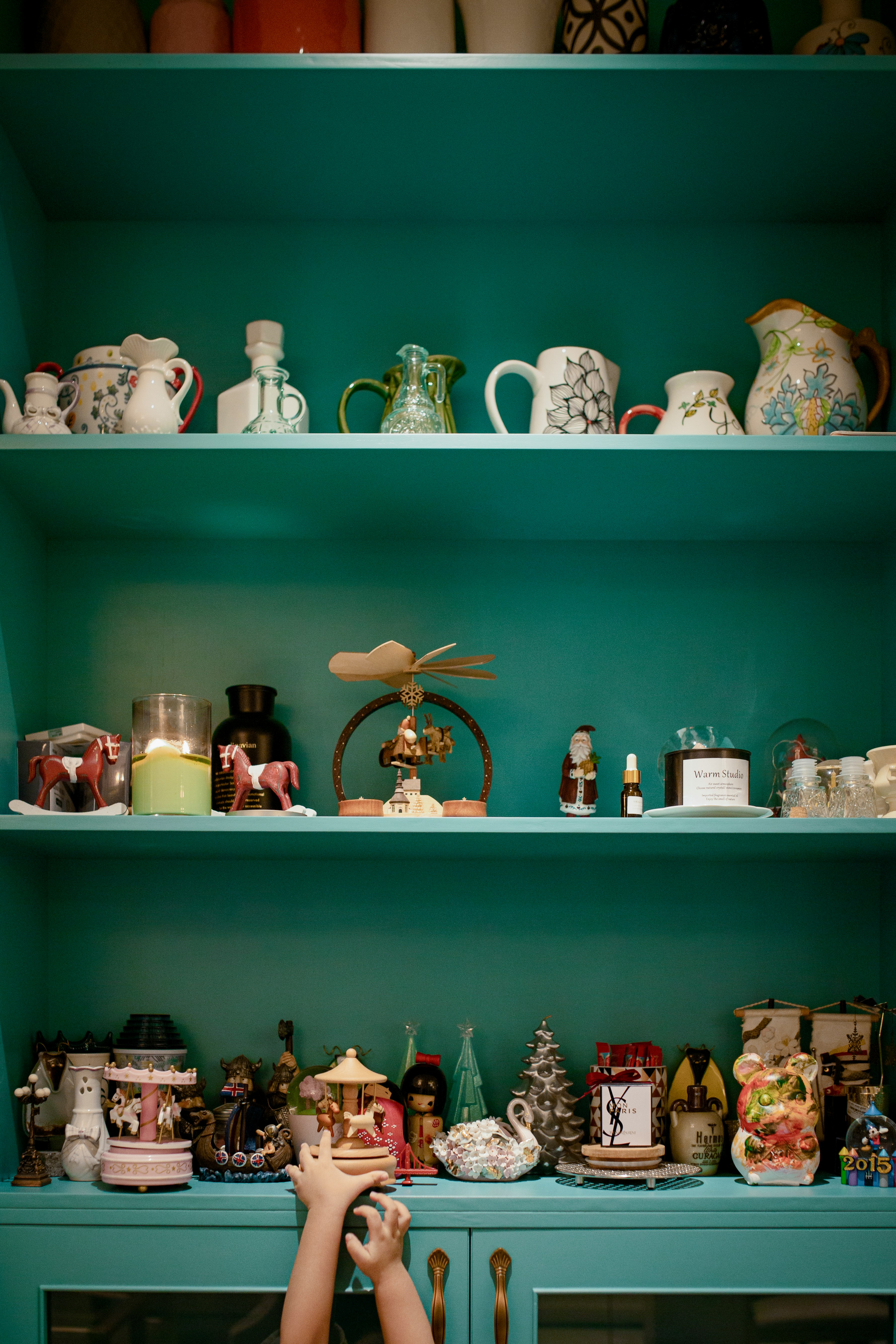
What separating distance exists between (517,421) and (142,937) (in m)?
1.07

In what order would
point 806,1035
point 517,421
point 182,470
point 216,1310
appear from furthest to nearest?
point 517,421, point 806,1035, point 182,470, point 216,1310

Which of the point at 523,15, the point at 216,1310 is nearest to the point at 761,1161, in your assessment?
the point at 216,1310

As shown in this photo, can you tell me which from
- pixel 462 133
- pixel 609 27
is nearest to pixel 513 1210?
pixel 462 133

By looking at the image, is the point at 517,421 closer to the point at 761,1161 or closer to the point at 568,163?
the point at 568,163

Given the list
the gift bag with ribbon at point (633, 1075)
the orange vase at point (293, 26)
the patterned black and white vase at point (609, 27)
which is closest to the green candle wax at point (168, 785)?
the gift bag with ribbon at point (633, 1075)

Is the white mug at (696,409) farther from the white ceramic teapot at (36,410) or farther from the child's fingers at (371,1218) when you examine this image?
the child's fingers at (371,1218)

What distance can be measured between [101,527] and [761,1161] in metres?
1.40

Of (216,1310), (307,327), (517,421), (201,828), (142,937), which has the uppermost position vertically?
(307,327)

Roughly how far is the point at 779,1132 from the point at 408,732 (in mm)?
760

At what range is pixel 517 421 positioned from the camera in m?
1.93

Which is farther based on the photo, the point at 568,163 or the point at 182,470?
the point at 568,163

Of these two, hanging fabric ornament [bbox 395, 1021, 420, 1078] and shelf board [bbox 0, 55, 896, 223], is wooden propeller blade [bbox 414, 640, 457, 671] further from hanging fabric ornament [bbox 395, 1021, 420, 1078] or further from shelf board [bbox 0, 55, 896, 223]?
shelf board [bbox 0, 55, 896, 223]

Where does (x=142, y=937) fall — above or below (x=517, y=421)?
below

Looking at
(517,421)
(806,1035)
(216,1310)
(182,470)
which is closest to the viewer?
(216,1310)
